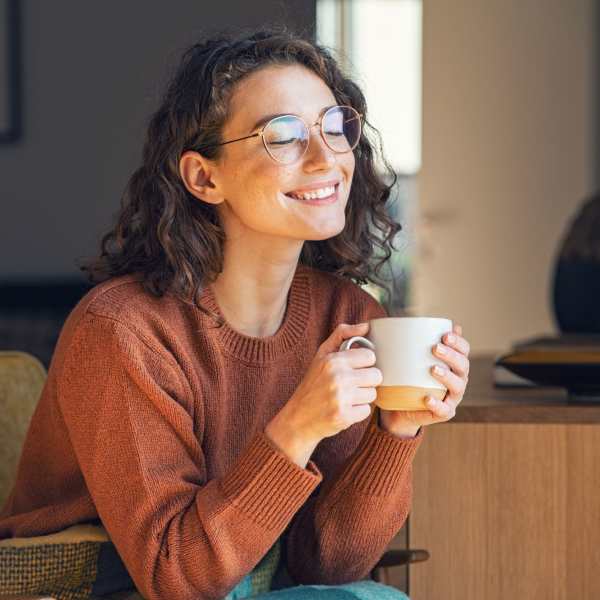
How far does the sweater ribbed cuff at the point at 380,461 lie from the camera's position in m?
1.55

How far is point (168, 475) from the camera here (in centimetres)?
145

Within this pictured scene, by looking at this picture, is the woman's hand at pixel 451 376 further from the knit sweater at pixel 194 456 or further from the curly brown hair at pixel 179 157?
the curly brown hair at pixel 179 157

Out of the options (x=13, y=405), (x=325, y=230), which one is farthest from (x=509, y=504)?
(x=13, y=405)

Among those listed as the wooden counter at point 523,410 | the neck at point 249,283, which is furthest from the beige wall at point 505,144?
the neck at point 249,283

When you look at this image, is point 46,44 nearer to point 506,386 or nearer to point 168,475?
point 506,386

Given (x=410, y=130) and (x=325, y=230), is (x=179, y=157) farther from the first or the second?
(x=410, y=130)

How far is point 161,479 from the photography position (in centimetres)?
144

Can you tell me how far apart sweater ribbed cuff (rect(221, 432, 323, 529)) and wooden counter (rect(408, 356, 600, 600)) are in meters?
0.36

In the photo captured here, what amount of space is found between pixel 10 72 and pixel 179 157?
9.01 ft

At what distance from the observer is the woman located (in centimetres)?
141

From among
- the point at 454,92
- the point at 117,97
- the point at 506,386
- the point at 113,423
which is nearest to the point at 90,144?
the point at 117,97

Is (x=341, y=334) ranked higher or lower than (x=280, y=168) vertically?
lower

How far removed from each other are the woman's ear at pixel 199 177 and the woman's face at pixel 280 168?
0.05ft

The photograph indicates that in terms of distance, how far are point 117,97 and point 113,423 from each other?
270 centimetres
